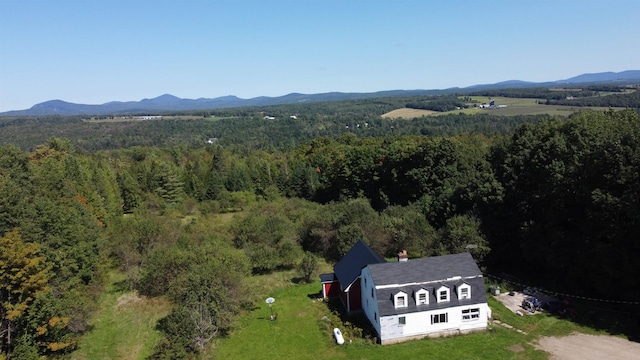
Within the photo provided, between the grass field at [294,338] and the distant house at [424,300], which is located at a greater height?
the distant house at [424,300]

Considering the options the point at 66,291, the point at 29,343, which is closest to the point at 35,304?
the point at 29,343

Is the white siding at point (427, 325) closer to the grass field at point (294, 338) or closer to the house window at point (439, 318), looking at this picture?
the house window at point (439, 318)

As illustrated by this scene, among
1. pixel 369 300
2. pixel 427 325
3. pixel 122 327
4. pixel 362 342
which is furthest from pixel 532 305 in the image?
pixel 122 327

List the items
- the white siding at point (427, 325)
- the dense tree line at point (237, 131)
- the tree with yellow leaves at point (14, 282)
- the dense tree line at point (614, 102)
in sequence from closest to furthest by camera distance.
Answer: the tree with yellow leaves at point (14, 282), the white siding at point (427, 325), the dense tree line at point (614, 102), the dense tree line at point (237, 131)

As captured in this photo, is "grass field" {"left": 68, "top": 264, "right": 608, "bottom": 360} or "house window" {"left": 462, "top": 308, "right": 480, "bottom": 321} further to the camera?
"house window" {"left": 462, "top": 308, "right": 480, "bottom": 321}

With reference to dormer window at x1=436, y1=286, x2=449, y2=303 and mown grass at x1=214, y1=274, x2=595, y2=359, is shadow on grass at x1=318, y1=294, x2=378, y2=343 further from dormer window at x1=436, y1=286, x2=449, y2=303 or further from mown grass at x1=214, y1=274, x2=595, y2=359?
dormer window at x1=436, y1=286, x2=449, y2=303

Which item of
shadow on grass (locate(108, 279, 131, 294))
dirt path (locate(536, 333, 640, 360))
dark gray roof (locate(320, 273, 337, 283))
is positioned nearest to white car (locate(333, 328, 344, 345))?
dark gray roof (locate(320, 273, 337, 283))

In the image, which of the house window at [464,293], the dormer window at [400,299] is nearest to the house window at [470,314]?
the house window at [464,293]

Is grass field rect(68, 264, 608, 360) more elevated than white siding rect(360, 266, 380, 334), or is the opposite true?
white siding rect(360, 266, 380, 334)
